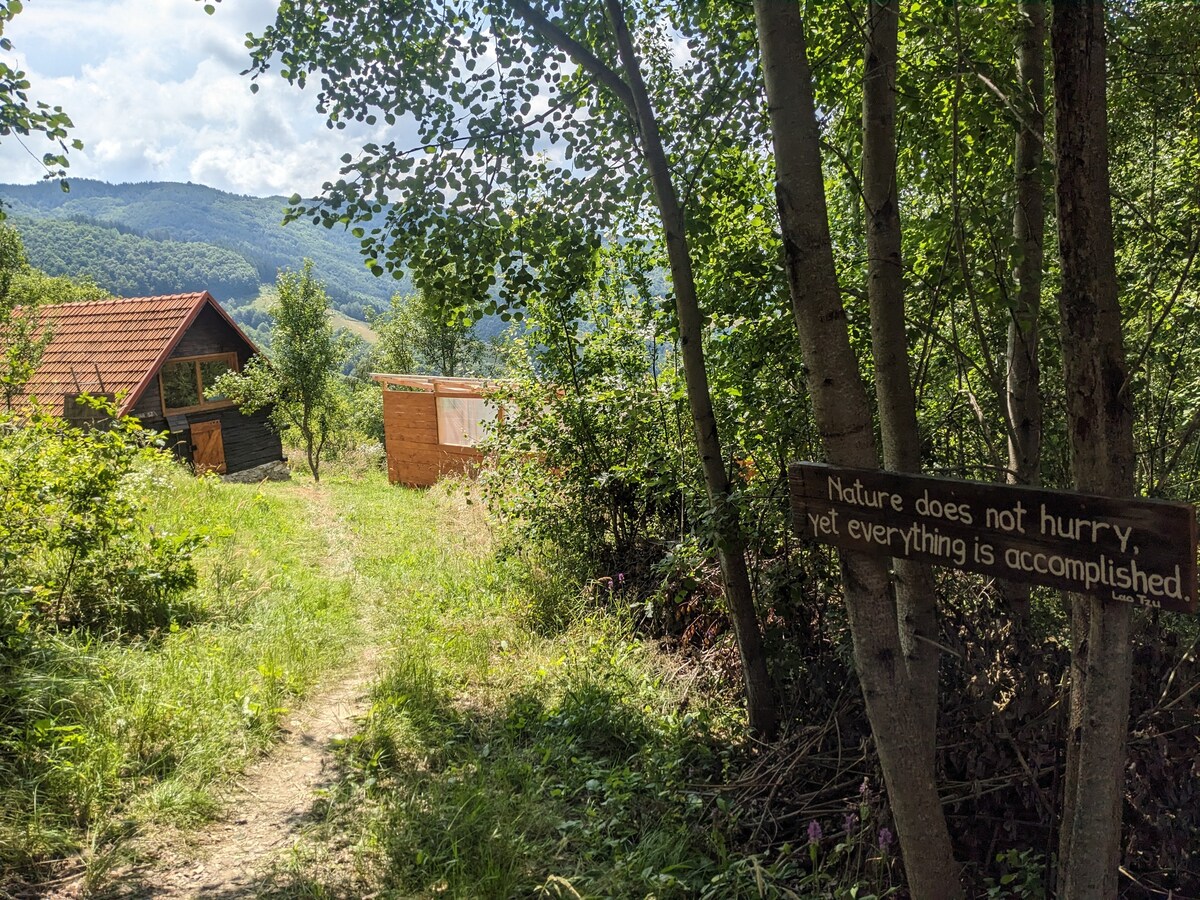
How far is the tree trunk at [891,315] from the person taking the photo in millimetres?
2520

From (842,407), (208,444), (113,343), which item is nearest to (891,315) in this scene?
(842,407)

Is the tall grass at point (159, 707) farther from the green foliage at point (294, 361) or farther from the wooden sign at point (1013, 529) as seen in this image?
the green foliage at point (294, 361)

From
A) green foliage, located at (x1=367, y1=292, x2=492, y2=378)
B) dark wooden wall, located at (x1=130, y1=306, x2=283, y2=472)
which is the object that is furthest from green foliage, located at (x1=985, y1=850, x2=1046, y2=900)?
green foliage, located at (x1=367, y1=292, x2=492, y2=378)

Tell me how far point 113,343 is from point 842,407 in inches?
982

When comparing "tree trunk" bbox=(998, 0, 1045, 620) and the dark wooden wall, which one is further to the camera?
the dark wooden wall

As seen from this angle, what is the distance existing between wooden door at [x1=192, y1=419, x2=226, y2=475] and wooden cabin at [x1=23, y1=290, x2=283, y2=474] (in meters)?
0.03

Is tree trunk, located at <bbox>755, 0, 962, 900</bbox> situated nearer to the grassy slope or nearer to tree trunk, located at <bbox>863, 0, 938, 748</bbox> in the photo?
tree trunk, located at <bbox>863, 0, 938, 748</bbox>

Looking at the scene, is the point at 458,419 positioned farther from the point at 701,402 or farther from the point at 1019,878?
the point at 1019,878

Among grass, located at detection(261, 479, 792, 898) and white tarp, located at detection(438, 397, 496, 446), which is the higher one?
white tarp, located at detection(438, 397, 496, 446)

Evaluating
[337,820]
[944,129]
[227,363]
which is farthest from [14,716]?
[227,363]

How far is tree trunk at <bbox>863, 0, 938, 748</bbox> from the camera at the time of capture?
252 centimetres

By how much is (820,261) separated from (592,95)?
2723mm

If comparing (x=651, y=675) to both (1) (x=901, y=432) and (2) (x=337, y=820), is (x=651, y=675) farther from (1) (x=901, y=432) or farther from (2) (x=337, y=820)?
(1) (x=901, y=432)

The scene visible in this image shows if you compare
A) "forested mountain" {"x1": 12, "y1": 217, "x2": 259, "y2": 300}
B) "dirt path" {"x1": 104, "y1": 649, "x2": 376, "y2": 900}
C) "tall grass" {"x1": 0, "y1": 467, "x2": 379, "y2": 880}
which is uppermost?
"forested mountain" {"x1": 12, "y1": 217, "x2": 259, "y2": 300}
